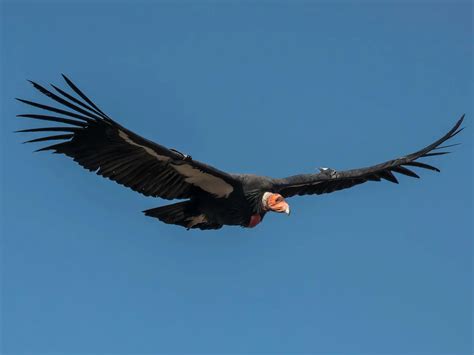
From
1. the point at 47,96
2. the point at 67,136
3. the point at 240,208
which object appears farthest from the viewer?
the point at 240,208

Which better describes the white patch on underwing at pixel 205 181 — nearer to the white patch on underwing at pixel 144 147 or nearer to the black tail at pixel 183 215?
the white patch on underwing at pixel 144 147

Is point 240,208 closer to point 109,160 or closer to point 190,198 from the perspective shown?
point 190,198

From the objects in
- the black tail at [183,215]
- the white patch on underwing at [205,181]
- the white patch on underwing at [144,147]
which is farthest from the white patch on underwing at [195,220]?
the white patch on underwing at [144,147]

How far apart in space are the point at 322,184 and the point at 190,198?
2.78m

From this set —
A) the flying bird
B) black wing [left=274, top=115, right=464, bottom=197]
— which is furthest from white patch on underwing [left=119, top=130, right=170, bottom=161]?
black wing [left=274, top=115, right=464, bottom=197]

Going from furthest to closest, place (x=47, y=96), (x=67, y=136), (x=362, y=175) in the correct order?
1. (x=362, y=175)
2. (x=67, y=136)
3. (x=47, y=96)

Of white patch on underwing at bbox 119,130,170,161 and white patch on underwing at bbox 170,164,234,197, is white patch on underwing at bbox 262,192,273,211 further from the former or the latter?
white patch on underwing at bbox 119,130,170,161

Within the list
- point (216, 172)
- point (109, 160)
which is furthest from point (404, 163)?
point (109, 160)

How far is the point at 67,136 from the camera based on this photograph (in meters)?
13.6

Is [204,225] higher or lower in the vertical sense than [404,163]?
lower

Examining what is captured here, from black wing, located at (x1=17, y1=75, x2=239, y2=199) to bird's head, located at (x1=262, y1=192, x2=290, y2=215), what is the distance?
1.61 feet

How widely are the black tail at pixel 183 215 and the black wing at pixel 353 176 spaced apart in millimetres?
1443

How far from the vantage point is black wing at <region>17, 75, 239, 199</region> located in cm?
1328

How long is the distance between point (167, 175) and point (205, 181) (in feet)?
1.87
